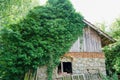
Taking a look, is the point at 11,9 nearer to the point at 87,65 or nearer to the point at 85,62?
the point at 85,62

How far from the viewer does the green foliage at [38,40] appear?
15.7 metres

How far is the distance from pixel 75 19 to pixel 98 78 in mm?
5233

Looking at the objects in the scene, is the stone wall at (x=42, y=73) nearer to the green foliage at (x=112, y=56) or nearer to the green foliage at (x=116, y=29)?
the green foliage at (x=112, y=56)

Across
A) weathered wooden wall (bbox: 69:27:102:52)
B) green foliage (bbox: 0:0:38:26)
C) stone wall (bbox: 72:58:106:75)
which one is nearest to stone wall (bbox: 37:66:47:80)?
stone wall (bbox: 72:58:106:75)

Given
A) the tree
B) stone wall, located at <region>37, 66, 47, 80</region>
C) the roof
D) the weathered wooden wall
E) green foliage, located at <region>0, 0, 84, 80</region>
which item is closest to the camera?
green foliage, located at <region>0, 0, 84, 80</region>

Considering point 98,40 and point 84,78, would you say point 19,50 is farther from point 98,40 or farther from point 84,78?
point 98,40

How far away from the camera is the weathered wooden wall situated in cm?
1828

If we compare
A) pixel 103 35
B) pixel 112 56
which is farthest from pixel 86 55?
pixel 112 56

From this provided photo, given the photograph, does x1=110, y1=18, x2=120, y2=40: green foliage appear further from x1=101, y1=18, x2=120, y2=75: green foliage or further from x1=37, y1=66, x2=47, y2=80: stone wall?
x1=37, y1=66, x2=47, y2=80: stone wall

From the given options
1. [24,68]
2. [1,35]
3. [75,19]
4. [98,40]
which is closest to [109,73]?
[98,40]

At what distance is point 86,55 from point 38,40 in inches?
181

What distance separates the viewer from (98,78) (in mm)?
17672

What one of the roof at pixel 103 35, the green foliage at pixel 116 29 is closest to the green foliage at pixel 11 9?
the roof at pixel 103 35

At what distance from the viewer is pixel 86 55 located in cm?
1841
